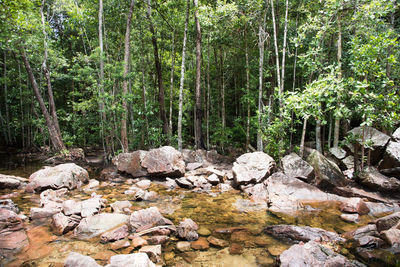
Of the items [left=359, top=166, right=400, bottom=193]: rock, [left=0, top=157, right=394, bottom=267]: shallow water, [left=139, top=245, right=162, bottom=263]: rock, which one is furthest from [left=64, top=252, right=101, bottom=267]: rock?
[left=359, top=166, right=400, bottom=193]: rock

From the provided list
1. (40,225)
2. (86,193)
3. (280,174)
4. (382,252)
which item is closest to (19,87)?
(86,193)

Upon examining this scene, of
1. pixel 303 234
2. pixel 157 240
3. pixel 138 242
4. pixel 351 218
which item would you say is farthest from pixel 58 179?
pixel 351 218

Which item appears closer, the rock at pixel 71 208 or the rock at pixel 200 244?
the rock at pixel 200 244

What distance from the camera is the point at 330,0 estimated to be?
26.8 feet

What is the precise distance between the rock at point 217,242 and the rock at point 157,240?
0.93m

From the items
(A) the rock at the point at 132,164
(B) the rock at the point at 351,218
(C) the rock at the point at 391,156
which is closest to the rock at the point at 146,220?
(B) the rock at the point at 351,218

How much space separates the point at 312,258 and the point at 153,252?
272 centimetres

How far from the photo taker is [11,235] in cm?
466

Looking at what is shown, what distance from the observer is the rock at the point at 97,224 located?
493 centimetres

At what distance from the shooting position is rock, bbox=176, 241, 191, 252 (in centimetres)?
443

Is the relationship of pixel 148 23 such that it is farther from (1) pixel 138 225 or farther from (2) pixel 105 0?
(1) pixel 138 225

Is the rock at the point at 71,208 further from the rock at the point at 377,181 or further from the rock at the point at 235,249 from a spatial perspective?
the rock at the point at 377,181

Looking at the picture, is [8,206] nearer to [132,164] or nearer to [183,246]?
[183,246]

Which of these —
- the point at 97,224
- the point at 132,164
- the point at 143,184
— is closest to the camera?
the point at 97,224
